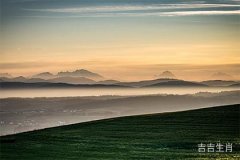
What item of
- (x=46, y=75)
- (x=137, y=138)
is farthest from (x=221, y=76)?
(x=46, y=75)

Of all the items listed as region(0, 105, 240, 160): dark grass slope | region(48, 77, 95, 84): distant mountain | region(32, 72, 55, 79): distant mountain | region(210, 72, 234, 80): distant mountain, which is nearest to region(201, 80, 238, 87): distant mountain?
region(210, 72, 234, 80): distant mountain

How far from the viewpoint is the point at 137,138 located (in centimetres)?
862

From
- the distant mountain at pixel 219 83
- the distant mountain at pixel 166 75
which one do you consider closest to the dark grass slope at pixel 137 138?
the distant mountain at pixel 219 83

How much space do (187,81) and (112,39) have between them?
3.29ft

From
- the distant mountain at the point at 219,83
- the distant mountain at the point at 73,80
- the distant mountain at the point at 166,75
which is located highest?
the distant mountain at the point at 166,75

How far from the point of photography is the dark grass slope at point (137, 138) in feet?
28.1

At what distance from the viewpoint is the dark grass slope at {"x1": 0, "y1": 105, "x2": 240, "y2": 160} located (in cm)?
856

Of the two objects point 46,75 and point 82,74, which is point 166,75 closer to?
point 82,74

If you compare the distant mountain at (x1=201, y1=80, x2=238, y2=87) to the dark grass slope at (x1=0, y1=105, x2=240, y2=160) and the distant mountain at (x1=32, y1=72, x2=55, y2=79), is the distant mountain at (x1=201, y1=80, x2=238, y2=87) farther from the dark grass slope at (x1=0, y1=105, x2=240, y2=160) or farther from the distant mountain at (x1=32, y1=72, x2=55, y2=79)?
the distant mountain at (x1=32, y1=72, x2=55, y2=79)

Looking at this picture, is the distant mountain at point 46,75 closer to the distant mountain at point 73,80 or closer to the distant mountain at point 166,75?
the distant mountain at point 73,80

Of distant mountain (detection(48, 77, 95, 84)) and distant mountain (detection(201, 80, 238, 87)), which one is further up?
distant mountain (detection(201, 80, 238, 87))

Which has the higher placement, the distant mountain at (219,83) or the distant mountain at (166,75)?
the distant mountain at (166,75)

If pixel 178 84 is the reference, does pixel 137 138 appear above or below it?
below

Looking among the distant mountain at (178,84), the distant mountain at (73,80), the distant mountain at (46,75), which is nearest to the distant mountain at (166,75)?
the distant mountain at (178,84)
